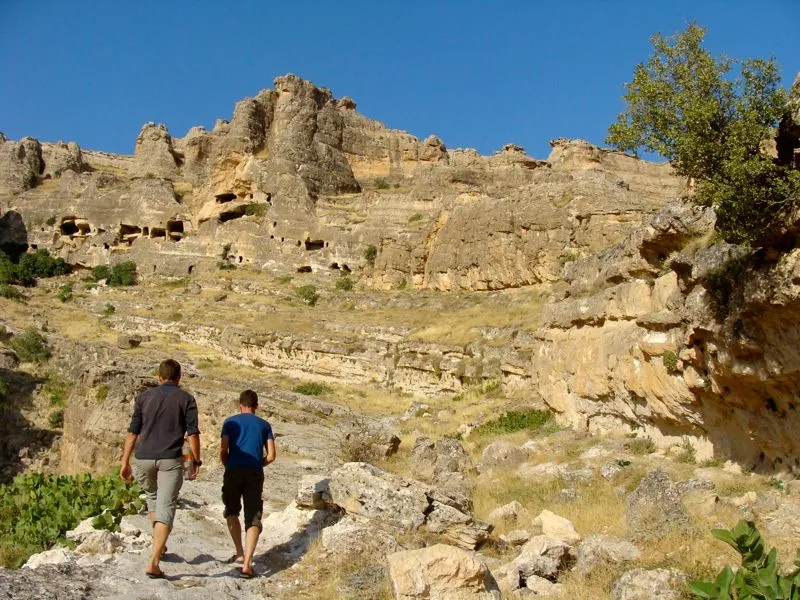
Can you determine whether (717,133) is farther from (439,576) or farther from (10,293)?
(10,293)

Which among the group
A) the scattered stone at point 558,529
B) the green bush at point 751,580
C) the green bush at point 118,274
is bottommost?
the scattered stone at point 558,529

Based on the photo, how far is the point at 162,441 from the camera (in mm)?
5266

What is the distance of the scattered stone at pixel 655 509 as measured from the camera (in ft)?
17.0

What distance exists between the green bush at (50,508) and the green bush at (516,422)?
674cm

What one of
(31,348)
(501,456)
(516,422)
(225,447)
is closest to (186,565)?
(225,447)

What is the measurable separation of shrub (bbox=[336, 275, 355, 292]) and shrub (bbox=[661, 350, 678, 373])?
26.2 metres

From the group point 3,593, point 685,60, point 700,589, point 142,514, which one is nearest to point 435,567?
point 700,589

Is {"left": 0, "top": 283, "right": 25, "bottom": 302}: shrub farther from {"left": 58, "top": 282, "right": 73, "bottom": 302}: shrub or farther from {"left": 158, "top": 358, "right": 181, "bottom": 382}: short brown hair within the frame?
{"left": 158, "top": 358, "right": 181, "bottom": 382}: short brown hair

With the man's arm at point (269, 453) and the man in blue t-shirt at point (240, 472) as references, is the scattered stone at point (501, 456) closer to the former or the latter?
the man's arm at point (269, 453)

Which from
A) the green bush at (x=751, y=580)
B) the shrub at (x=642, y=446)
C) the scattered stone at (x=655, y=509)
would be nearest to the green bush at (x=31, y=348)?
the shrub at (x=642, y=446)

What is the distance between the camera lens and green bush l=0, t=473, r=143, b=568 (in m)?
5.58

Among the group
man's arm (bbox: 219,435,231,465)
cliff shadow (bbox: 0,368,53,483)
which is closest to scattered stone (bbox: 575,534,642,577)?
man's arm (bbox: 219,435,231,465)

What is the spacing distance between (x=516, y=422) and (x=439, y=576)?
7862 mm

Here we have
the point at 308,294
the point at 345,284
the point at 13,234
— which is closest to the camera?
the point at 308,294
